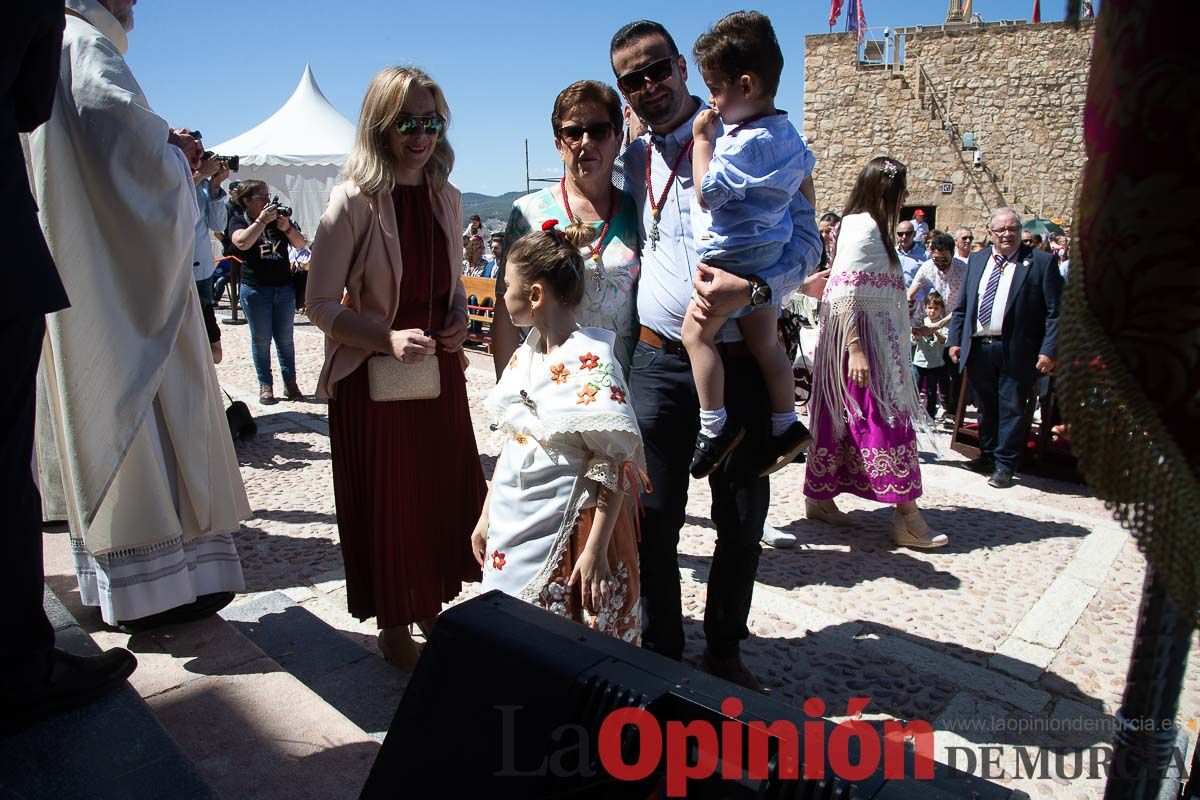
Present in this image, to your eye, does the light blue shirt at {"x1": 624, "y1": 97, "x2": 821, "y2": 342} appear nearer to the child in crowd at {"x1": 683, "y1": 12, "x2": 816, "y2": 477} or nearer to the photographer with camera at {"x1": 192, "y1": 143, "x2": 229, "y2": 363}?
the child in crowd at {"x1": 683, "y1": 12, "x2": 816, "y2": 477}

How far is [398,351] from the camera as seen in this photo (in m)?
2.53

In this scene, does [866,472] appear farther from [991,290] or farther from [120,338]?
[120,338]

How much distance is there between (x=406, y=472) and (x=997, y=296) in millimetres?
4696

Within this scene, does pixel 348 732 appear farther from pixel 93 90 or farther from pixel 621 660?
pixel 93 90

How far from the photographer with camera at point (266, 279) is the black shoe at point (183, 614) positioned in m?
4.92

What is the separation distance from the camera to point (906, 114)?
2294cm

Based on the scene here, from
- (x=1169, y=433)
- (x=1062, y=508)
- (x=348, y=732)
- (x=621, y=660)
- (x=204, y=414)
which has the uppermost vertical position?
(x=1169, y=433)

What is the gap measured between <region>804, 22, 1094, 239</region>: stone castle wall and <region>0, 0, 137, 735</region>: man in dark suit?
23.2 meters

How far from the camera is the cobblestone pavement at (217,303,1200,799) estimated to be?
2.67m

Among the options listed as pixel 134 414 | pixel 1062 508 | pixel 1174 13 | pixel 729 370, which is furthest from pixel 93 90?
pixel 1062 508

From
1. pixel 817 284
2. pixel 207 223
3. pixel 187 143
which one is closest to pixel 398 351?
pixel 187 143

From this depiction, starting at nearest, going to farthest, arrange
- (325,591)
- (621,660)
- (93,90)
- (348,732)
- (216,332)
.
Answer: (621,660) < (348,732) < (93,90) < (325,591) < (216,332)

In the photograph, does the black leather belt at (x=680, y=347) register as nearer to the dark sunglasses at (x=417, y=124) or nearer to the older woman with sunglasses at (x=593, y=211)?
the older woman with sunglasses at (x=593, y=211)

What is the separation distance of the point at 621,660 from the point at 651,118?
73.3 inches
